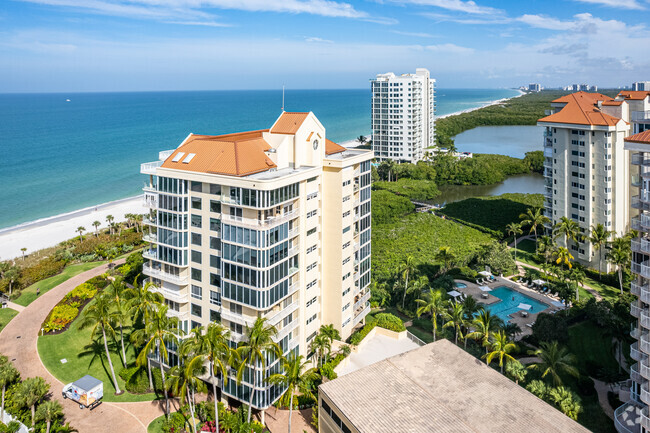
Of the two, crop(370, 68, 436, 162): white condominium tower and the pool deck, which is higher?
crop(370, 68, 436, 162): white condominium tower

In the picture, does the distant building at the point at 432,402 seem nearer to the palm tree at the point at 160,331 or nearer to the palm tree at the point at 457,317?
the palm tree at the point at 457,317

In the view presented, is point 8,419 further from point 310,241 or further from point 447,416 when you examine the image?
point 447,416

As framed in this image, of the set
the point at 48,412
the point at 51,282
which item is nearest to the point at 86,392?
the point at 48,412

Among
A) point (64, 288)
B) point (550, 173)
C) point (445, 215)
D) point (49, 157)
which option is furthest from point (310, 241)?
point (49, 157)

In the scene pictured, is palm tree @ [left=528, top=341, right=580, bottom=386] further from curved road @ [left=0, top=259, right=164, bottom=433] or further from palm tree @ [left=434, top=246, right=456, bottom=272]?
curved road @ [left=0, top=259, right=164, bottom=433]

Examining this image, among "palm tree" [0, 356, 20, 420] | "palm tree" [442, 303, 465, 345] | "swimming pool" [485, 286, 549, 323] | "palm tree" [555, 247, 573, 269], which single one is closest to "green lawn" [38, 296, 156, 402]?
"palm tree" [0, 356, 20, 420]

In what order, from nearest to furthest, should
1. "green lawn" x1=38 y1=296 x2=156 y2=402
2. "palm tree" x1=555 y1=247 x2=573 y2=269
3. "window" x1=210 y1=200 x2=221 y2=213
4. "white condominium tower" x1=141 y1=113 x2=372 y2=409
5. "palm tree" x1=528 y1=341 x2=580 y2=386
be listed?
"white condominium tower" x1=141 y1=113 x2=372 y2=409, "palm tree" x1=528 y1=341 x2=580 y2=386, "window" x1=210 y1=200 x2=221 y2=213, "green lawn" x1=38 y1=296 x2=156 y2=402, "palm tree" x1=555 y1=247 x2=573 y2=269

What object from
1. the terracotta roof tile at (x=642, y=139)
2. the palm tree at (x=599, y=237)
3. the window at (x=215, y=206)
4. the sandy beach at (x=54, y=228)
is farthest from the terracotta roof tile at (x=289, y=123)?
the palm tree at (x=599, y=237)
